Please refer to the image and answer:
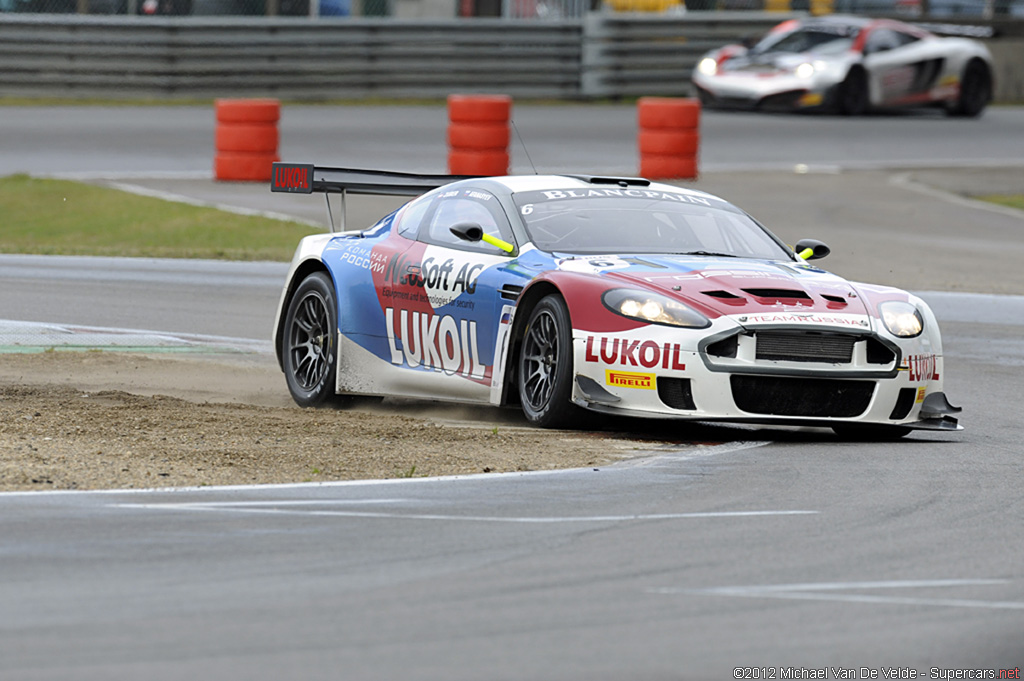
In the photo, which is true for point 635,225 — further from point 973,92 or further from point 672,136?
point 973,92

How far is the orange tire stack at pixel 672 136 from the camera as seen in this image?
2234 cm

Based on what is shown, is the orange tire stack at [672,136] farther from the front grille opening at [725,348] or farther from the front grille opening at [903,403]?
the front grille opening at [725,348]

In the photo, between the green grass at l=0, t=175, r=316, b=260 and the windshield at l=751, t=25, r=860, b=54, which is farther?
the windshield at l=751, t=25, r=860, b=54

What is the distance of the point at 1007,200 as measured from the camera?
75.0 feet

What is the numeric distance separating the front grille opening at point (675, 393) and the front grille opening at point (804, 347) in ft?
1.20

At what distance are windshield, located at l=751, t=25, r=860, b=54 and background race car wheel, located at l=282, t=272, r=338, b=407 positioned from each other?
19281 millimetres

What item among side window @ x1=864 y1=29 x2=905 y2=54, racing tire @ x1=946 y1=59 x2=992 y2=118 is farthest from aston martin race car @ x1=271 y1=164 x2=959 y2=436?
racing tire @ x1=946 y1=59 x2=992 y2=118

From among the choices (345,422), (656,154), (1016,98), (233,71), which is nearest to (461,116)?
(656,154)

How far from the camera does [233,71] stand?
96.1 feet

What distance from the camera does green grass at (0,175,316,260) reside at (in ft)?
55.4

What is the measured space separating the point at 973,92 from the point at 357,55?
10.1 metres

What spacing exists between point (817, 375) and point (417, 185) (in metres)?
3.50

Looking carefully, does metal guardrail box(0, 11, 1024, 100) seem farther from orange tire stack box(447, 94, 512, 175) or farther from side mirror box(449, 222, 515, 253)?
side mirror box(449, 222, 515, 253)

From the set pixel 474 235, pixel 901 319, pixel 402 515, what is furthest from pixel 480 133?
pixel 402 515
